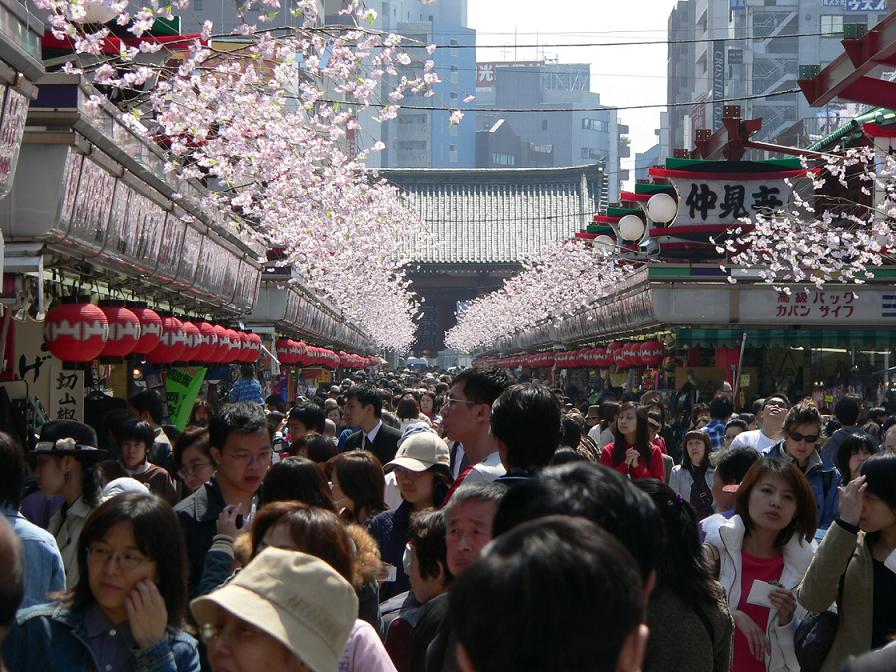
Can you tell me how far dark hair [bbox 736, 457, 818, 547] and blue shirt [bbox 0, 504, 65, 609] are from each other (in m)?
3.01

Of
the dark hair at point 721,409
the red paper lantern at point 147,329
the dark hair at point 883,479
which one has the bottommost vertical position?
the dark hair at point 883,479

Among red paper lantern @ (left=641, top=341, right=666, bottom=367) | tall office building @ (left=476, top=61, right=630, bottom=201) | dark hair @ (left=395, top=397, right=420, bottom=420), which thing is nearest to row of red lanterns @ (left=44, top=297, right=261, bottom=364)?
dark hair @ (left=395, top=397, right=420, bottom=420)

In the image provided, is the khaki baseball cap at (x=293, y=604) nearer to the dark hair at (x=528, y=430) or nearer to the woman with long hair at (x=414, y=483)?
the dark hair at (x=528, y=430)

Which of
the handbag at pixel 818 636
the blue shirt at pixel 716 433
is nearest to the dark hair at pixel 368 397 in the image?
the blue shirt at pixel 716 433

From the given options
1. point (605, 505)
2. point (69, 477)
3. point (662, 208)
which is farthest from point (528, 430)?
point (662, 208)

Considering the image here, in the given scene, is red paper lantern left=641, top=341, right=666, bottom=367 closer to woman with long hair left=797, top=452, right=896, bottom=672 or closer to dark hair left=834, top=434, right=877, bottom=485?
dark hair left=834, top=434, right=877, bottom=485

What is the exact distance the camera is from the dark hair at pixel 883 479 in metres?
5.29

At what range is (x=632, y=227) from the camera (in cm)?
2638

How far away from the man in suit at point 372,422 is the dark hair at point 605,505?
789 centimetres

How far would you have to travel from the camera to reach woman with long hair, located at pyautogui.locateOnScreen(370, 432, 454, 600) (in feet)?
22.4

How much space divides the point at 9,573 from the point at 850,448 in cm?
762

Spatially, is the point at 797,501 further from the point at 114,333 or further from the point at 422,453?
the point at 114,333

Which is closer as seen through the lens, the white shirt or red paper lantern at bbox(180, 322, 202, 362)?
the white shirt

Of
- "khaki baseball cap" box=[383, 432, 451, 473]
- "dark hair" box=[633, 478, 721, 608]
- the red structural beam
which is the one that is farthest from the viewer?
the red structural beam
